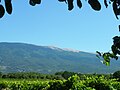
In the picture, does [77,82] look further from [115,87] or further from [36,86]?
[36,86]

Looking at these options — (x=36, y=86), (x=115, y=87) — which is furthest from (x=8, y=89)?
(x=115, y=87)

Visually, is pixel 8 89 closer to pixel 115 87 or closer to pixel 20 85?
pixel 20 85

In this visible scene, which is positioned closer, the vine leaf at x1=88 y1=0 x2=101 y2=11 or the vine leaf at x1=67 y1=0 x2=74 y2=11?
the vine leaf at x1=88 y1=0 x2=101 y2=11

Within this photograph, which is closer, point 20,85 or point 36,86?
point 36,86

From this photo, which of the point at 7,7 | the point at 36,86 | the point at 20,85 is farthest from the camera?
the point at 20,85

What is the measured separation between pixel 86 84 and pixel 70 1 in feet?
75.8

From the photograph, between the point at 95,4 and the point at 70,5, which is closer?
the point at 95,4

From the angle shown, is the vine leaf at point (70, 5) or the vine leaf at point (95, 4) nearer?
the vine leaf at point (95, 4)

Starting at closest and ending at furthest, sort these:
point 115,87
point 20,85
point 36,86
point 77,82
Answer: point 77,82 < point 115,87 < point 36,86 < point 20,85

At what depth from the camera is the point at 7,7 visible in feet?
12.1

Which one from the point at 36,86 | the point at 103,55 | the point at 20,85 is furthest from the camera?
the point at 20,85

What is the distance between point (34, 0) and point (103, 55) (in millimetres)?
2237

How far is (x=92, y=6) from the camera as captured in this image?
3699mm

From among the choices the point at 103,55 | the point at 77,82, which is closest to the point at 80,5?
the point at 103,55
